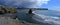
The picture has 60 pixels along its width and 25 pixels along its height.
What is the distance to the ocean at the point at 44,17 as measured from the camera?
1690 mm

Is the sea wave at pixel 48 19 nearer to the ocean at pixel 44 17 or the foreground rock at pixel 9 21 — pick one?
the ocean at pixel 44 17

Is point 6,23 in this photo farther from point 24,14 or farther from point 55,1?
point 55,1

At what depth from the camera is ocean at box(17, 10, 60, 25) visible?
5.54 ft

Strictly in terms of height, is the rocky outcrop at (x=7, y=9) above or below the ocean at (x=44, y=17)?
above

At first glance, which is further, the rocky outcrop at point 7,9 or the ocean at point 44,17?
the rocky outcrop at point 7,9

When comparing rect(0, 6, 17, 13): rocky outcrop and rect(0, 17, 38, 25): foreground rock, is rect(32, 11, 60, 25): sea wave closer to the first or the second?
rect(0, 17, 38, 25): foreground rock

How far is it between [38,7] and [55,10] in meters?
0.30

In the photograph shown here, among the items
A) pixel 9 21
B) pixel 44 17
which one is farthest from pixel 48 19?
pixel 9 21

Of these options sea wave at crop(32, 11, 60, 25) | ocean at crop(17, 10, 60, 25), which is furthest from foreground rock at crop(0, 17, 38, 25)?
sea wave at crop(32, 11, 60, 25)

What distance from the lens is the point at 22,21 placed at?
5.94 feet

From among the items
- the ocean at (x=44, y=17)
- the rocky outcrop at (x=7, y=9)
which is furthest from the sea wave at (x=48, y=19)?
the rocky outcrop at (x=7, y=9)

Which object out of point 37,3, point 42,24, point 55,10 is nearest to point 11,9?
point 37,3

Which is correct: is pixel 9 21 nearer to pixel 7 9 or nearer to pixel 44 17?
pixel 7 9

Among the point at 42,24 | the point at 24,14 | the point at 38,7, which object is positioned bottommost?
the point at 42,24
